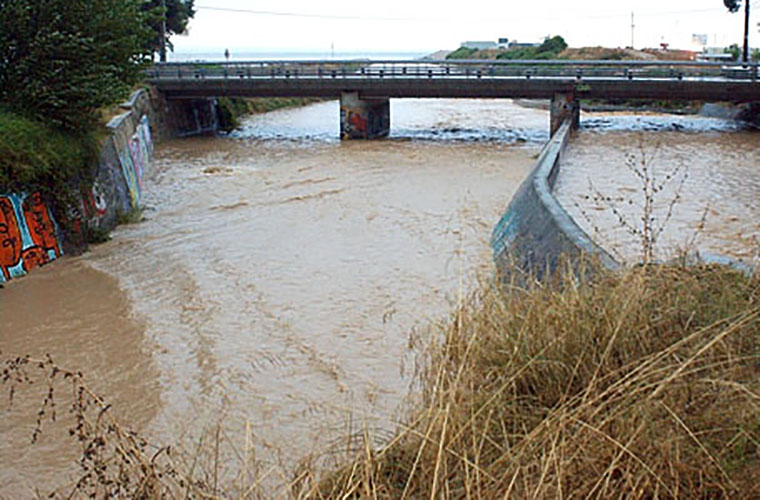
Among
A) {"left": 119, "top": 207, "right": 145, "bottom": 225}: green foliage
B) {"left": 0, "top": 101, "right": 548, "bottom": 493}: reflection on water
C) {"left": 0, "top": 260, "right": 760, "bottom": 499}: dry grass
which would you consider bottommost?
{"left": 0, "top": 101, "right": 548, "bottom": 493}: reflection on water

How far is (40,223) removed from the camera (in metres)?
15.0

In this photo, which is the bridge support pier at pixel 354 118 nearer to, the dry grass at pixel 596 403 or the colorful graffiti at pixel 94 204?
the colorful graffiti at pixel 94 204

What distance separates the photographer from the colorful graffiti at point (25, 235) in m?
13.9

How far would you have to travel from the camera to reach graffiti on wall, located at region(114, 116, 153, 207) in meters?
20.9

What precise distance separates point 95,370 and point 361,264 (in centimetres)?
582

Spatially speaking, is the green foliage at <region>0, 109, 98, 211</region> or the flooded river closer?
the flooded river

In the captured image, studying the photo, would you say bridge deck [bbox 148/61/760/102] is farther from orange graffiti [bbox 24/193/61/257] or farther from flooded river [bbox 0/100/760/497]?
orange graffiti [bbox 24/193/61/257]

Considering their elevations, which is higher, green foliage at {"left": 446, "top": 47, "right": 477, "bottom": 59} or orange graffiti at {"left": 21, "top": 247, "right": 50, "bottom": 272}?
orange graffiti at {"left": 21, "top": 247, "right": 50, "bottom": 272}

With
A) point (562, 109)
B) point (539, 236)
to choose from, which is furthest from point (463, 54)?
point (539, 236)

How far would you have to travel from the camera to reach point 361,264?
1479cm

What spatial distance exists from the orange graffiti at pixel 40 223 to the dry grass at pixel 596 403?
10.9 m

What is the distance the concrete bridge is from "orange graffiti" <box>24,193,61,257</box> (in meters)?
22.1

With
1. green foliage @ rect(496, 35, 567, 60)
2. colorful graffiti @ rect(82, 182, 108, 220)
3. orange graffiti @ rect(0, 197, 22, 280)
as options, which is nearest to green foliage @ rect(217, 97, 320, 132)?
colorful graffiti @ rect(82, 182, 108, 220)

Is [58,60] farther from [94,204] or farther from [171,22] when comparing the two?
[171,22]
